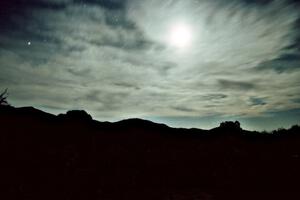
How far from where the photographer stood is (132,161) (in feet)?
53.9

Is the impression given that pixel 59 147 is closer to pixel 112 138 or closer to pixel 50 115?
pixel 50 115

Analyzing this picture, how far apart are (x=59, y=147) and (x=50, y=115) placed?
226 cm

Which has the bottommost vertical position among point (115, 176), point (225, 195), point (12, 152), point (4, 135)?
point (225, 195)

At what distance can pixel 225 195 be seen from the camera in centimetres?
1747

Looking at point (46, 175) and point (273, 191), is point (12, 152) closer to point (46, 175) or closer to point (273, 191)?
point (46, 175)

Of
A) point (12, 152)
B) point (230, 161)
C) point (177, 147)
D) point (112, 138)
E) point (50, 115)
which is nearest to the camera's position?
point (12, 152)

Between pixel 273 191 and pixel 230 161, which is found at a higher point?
pixel 230 161

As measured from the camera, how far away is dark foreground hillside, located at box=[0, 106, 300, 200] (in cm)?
1337

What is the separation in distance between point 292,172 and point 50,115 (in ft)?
70.1

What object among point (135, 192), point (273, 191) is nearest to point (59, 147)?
point (135, 192)

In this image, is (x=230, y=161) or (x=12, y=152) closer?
(x=12, y=152)

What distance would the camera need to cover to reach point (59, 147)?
Answer: 14.5 meters

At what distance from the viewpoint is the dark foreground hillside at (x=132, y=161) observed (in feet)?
43.9

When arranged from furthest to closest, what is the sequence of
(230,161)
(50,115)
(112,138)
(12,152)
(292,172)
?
(292,172)
(230,161)
(112,138)
(50,115)
(12,152)
